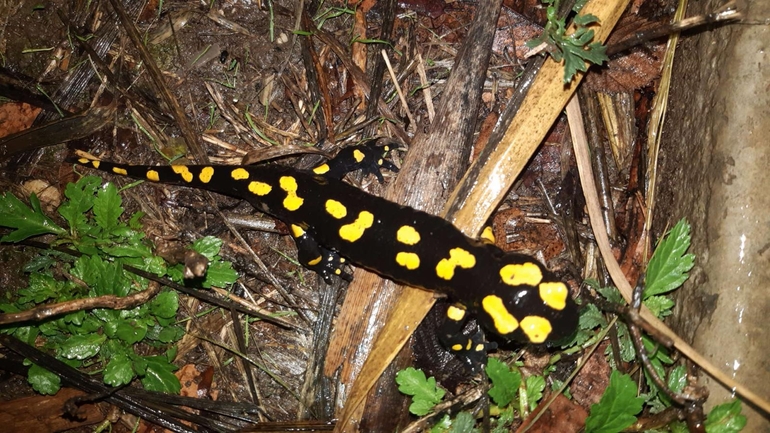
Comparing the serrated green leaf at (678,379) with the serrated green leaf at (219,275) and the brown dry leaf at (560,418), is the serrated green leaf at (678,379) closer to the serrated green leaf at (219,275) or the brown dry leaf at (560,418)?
the brown dry leaf at (560,418)

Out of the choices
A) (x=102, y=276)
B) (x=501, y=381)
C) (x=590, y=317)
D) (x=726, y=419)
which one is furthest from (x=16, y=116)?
(x=726, y=419)

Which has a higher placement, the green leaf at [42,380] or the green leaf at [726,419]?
the green leaf at [42,380]

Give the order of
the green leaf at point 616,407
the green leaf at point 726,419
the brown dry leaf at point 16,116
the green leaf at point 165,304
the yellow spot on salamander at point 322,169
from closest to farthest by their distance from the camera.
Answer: the green leaf at point 726,419 → the green leaf at point 616,407 → the green leaf at point 165,304 → the yellow spot on salamander at point 322,169 → the brown dry leaf at point 16,116

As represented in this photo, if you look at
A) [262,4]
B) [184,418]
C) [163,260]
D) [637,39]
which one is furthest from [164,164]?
[637,39]

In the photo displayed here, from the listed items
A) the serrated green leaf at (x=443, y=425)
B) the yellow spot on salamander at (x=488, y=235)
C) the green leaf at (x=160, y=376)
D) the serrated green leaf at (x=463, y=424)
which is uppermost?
the yellow spot on salamander at (x=488, y=235)

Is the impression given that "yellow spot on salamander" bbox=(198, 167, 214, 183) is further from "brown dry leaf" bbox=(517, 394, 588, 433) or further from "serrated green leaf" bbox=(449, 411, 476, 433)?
"brown dry leaf" bbox=(517, 394, 588, 433)

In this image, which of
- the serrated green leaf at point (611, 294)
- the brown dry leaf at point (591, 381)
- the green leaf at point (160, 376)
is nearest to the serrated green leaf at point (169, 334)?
the green leaf at point (160, 376)
